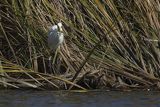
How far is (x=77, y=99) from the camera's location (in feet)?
29.7

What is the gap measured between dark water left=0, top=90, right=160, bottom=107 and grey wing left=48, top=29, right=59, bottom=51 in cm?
89

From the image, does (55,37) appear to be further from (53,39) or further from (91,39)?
(91,39)

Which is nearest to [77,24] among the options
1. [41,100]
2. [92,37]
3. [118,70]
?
[92,37]

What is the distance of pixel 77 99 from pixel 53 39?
142 centimetres

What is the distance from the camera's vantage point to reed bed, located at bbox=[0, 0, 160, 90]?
984 cm

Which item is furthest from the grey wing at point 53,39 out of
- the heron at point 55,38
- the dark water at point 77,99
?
the dark water at point 77,99

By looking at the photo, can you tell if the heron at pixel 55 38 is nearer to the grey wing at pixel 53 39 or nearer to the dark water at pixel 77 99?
the grey wing at pixel 53 39

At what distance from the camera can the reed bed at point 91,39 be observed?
9844 mm

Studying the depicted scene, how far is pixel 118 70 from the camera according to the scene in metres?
9.80

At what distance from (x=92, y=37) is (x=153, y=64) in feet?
3.45

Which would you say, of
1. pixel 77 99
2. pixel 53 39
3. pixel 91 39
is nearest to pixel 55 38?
pixel 53 39

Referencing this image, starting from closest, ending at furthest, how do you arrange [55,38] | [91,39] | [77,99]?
[77,99] < [91,39] < [55,38]

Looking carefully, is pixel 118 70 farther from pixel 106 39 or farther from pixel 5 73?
pixel 5 73

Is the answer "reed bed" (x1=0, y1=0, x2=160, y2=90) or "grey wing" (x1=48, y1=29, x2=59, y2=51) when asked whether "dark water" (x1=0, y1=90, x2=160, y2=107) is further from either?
"grey wing" (x1=48, y1=29, x2=59, y2=51)
